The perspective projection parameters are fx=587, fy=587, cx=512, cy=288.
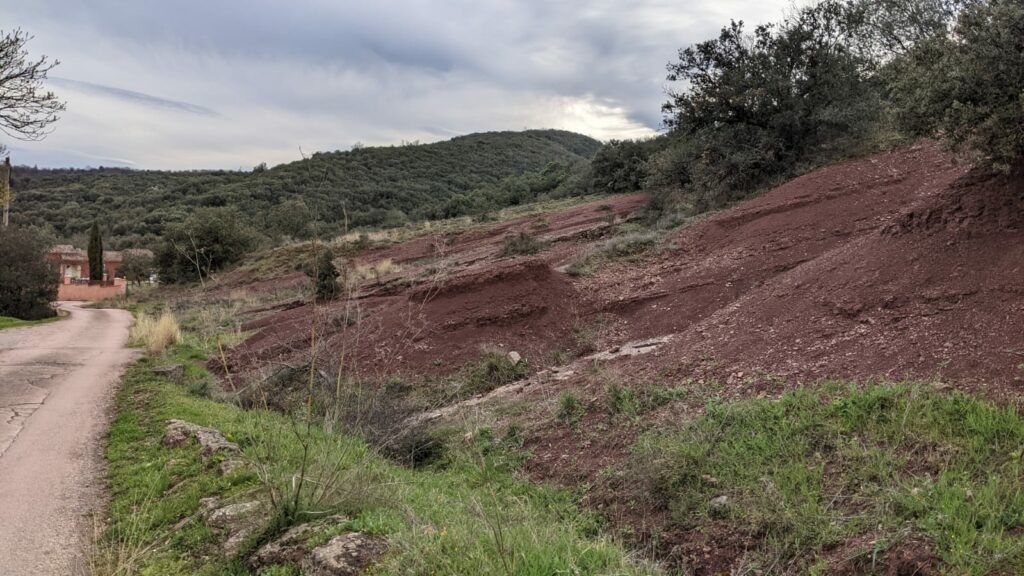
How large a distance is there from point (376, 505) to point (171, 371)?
843 centimetres

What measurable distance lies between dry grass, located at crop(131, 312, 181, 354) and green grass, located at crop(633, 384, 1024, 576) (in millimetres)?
12389

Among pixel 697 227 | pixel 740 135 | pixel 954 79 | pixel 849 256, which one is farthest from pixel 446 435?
pixel 740 135

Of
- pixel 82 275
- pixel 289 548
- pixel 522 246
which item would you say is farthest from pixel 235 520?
pixel 82 275

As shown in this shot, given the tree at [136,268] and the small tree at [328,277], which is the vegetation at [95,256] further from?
the small tree at [328,277]

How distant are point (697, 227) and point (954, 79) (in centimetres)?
772

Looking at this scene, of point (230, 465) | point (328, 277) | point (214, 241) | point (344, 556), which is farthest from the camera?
point (214, 241)

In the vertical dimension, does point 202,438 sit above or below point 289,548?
below

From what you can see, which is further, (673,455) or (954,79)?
(954,79)

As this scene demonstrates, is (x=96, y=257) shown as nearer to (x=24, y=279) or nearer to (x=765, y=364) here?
(x=24, y=279)

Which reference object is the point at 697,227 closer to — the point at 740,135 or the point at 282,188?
the point at 740,135

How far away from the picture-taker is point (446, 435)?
6734 millimetres

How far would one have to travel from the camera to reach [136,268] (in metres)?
44.2

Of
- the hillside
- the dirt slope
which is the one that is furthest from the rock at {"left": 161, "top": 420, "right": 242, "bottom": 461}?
the dirt slope

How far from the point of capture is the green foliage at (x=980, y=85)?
18.3 feet
